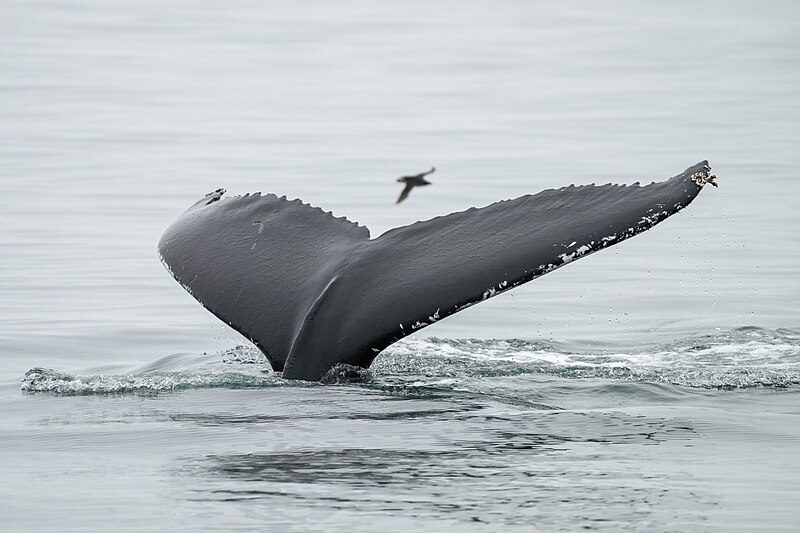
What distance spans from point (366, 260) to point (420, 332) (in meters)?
3.00

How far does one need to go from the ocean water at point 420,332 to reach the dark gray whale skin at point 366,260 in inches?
12.1

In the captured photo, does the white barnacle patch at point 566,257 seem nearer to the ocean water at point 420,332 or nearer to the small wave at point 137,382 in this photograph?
the ocean water at point 420,332

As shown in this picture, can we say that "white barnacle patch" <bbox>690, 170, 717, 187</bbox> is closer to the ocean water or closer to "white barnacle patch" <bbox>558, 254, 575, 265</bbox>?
"white barnacle patch" <bbox>558, 254, 575, 265</bbox>

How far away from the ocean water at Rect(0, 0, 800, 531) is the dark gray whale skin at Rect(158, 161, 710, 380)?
1.01ft

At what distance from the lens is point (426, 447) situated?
19.3 ft

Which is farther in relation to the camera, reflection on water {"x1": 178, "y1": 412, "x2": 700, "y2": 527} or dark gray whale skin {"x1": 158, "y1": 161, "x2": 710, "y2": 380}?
dark gray whale skin {"x1": 158, "y1": 161, "x2": 710, "y2": 380}

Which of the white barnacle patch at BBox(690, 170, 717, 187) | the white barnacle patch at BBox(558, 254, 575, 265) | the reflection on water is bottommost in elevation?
the reflection on water

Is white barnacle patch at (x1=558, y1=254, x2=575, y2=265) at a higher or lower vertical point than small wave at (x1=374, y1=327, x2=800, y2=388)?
higher

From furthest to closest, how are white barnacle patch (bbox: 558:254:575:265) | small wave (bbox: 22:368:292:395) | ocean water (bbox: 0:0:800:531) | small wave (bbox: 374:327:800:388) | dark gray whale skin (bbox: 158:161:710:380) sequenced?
small wave (bbox: 374:327:800:388) → small wave (bbox: 22:368:292:395) → dark gray whale skin (bbox: 158:161:710:380) → white barnacle patch (bbox: 558:254:575:265) → ocean water (bbox: 0:0:800:531)

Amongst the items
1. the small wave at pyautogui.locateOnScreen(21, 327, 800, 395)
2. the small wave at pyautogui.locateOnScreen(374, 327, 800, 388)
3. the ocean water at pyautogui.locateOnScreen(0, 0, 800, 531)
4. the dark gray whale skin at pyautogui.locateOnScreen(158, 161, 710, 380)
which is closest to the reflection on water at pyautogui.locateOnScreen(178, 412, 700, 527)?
the ocean water at pyautogui.locateOnScreen(0, 0, 800, 531)

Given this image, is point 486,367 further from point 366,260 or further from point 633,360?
point 366,260

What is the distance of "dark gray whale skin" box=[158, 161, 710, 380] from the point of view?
604 cm

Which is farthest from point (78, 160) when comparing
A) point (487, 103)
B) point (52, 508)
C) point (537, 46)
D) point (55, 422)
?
point (537, 46)

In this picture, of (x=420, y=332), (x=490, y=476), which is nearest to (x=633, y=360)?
(x=420, y=332)
